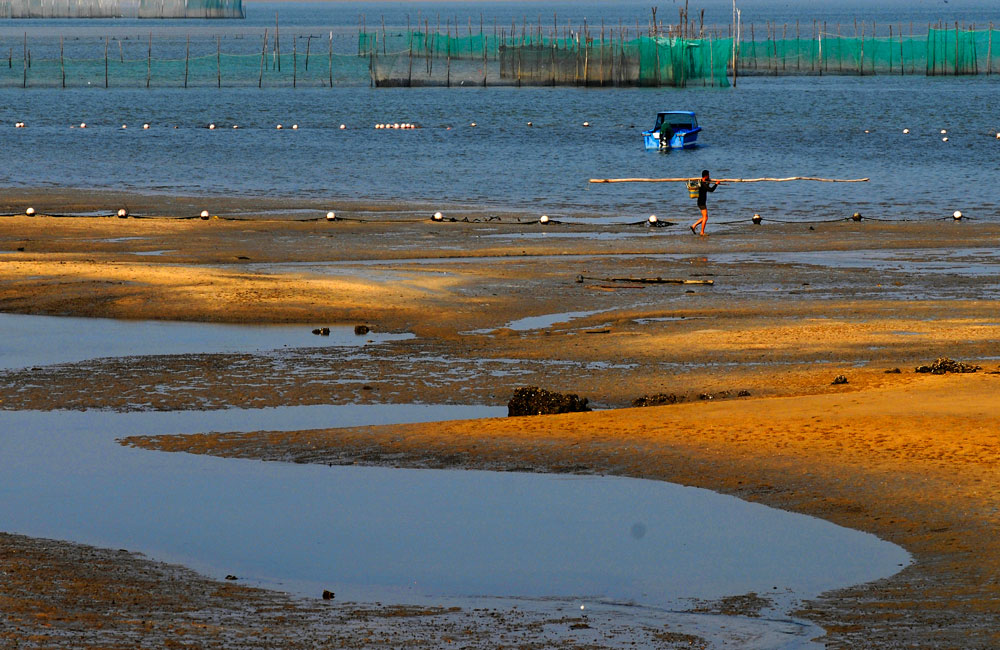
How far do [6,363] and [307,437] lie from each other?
6.08 meters

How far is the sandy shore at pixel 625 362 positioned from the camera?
1146 cm

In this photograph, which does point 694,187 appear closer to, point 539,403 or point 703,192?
point 703,192

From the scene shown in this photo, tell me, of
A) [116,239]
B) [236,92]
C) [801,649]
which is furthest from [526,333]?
[236,92]

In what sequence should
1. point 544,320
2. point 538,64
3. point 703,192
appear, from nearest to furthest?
point 544,320 < point 703,192 < point 538,64

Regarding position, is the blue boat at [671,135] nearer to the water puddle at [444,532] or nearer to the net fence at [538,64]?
the net fence at [538,64]

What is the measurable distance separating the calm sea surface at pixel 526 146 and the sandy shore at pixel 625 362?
11.1 m

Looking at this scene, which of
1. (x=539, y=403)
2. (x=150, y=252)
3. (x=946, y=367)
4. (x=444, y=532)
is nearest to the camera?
(x=444, y=532)

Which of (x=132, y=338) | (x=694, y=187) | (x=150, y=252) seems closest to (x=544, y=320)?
(x=132, y=338)

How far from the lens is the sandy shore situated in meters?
11.5

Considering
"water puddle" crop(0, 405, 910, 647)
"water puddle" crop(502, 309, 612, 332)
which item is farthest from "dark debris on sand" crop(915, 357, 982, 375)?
"water puddle" crop(502, 309, 612, 332)

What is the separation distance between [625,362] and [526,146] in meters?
47.5

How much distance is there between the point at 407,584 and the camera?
10.5 metres

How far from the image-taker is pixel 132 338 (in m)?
21.0

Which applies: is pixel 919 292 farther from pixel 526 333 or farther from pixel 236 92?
pixel 236 92
